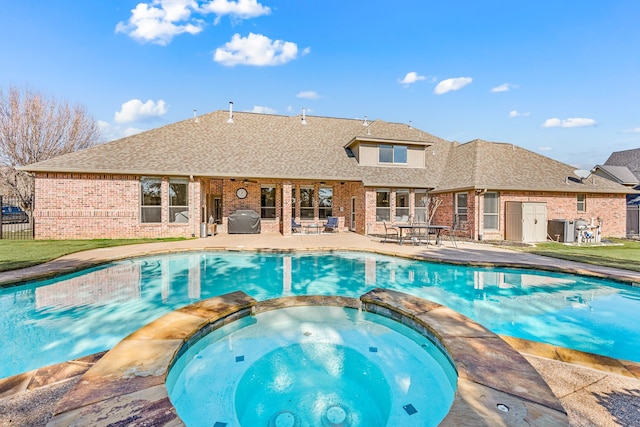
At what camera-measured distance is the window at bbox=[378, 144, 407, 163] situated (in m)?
17.3

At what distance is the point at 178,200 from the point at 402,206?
→ 39.9 feet

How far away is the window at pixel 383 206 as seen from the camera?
16219 mm

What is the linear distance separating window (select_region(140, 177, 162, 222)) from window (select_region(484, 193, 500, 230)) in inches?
630

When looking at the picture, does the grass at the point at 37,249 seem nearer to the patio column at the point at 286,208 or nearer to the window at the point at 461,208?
the patio column at the point at 286,208

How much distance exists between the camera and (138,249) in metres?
10.4

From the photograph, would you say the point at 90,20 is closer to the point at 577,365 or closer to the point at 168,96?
the point at 168,96

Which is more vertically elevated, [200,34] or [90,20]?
[200,34]

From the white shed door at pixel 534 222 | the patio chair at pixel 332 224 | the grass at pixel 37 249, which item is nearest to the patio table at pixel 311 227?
the patio chair at pixel 332 224

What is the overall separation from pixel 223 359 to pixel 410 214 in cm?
1450

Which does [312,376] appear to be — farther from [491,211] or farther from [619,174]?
[619,174]

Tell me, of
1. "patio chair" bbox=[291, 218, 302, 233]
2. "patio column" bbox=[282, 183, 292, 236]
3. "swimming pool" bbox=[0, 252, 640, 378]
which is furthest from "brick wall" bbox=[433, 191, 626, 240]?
"patio column" bbox=[282, 183, 292, 236]

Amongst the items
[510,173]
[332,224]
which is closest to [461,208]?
[510,173]

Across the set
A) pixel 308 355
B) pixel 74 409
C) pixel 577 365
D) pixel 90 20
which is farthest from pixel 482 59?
pixel 74 409

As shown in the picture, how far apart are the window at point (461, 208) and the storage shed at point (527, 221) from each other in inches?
74.6
